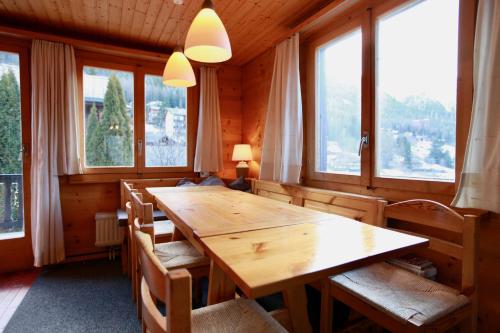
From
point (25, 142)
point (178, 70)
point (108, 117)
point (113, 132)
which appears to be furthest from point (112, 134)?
point (178, 70)

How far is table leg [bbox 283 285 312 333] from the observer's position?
1.40 metres

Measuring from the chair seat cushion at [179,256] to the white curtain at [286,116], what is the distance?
4.06 feet

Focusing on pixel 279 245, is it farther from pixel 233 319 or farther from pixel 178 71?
pixel 178 71

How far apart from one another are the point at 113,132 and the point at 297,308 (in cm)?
284

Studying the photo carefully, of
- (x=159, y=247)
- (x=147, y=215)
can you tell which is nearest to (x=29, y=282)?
(x=159, y=247)

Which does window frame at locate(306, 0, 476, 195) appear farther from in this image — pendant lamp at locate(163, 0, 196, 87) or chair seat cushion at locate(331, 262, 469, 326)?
pendant lamp at locate(163, 0, 196, 87)

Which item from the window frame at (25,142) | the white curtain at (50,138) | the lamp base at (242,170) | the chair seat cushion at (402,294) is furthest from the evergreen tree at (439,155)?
the window frame at (25,142)

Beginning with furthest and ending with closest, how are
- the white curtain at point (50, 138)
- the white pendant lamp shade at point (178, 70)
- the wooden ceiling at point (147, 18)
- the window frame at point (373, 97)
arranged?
the white curtain at point (50, 138) < the wooden ceiling at point (147, 18) < the white pendant lamp shade at point (178, 70) < the window frame at point (373, 97)

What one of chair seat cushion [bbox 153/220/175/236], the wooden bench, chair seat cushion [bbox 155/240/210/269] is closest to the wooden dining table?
chair seat cushion [bbox 155/240/210/269]

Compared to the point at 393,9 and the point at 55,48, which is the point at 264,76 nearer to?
the point at 393,9

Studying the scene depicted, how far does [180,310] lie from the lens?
652 millimetres

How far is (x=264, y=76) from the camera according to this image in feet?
11.4

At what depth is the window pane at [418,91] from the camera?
1714 millimetres

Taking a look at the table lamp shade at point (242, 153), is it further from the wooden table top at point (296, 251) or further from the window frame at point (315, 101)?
the wooden table top at point (296, 251)
